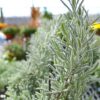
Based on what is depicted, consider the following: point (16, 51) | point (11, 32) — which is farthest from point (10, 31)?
point (16, 51)

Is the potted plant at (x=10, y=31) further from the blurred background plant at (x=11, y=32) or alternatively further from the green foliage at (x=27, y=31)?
the green foliage at (x=27, y=31)

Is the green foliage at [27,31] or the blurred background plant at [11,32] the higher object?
the green foliage at [27,31]

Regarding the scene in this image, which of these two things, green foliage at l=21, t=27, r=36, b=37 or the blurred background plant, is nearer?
green foliage at l=21, t=27, r=36, b=37

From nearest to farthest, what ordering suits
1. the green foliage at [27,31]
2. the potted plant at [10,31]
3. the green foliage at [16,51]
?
the green foliage at [16,51], the green foliage at [27,31], the potted plant at [10,31]

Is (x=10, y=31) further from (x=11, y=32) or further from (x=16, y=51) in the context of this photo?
(x=16, y=51)

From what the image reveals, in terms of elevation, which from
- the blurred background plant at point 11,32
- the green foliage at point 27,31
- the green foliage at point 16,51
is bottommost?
the blurred background plant at point 11,32

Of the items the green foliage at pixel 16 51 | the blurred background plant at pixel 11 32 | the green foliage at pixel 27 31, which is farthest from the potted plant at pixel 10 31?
the green foliage at pixel 16 51

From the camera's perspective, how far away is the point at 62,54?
185 centimetres

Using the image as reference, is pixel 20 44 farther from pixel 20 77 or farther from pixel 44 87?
pixel 44 87

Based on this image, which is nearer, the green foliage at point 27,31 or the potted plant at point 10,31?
the green foliage at point 27,31

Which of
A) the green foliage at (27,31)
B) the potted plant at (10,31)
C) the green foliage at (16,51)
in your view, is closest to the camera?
the green foliage at (16,51)

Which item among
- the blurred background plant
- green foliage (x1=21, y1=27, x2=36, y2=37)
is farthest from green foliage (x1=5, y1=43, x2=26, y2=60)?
the blurred background plant

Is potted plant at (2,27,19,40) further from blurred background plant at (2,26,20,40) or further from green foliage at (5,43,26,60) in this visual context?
green foliage at (5,43,26,60)

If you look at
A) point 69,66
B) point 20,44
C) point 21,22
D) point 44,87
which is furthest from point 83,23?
point 21,22
